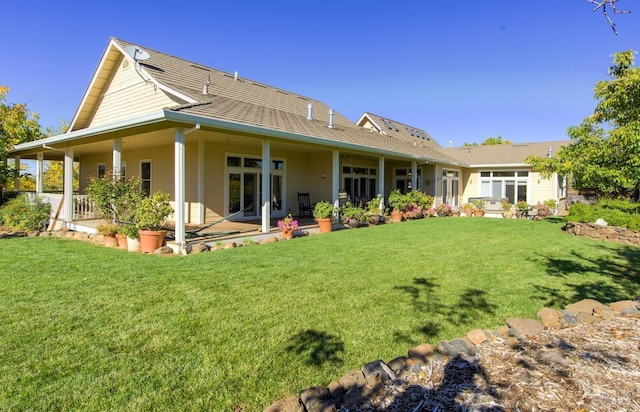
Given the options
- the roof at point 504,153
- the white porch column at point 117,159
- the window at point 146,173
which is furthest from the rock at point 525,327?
the roof at point 504,153

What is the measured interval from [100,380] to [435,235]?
350 inches

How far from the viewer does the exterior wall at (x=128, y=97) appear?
36.1ft

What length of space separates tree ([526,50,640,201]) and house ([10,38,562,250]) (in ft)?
19.3

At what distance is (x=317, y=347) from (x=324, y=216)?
7.47m

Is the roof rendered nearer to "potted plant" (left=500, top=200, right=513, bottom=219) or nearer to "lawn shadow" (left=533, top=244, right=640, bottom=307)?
"potted plant" (left=500, top=200, right=513, bottom=219)

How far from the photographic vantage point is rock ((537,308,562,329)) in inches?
136

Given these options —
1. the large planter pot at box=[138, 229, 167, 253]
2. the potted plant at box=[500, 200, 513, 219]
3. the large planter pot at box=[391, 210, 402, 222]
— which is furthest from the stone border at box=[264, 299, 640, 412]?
the potted plant at box=[500, 200, 513, 219]

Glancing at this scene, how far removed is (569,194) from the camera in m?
24.5

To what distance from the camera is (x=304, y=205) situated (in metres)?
14.9

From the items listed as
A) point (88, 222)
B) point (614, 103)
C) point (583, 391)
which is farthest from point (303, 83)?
point (583, 391)

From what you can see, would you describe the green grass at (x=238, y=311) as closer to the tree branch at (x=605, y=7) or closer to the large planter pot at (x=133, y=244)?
the large planter pot at (x=133, y=244)

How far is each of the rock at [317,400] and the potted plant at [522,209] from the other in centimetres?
1748

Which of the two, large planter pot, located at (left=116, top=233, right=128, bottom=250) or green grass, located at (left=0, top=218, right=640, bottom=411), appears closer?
green grass, located at (left=0, top=218, right=640, bottom=411)

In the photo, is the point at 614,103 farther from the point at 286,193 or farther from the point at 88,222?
the point at 88,222
